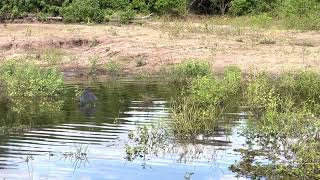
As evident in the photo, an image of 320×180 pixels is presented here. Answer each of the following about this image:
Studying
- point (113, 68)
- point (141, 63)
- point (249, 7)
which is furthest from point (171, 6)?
point (113, 68)

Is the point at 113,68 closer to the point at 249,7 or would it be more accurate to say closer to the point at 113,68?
the point at 113,68

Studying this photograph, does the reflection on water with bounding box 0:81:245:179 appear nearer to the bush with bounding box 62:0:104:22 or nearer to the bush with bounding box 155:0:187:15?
the bush with bounding box 62:0:104:22

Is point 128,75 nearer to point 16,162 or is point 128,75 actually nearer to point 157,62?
point 157,62

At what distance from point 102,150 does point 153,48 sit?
11.3 m

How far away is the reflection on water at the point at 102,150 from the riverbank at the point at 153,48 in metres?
6.05

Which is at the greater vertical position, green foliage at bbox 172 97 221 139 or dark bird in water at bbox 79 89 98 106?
green foliage at bbox 172 97 221 139

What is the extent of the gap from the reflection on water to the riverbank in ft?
19.8

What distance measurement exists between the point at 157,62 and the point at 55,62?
10.3ft

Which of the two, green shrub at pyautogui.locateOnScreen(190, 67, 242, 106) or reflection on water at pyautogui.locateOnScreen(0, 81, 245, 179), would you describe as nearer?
reflection on water at pyautogui.locateOnScreen(0, 81, 245, 179)

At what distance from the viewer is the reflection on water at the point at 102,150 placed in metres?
8.73

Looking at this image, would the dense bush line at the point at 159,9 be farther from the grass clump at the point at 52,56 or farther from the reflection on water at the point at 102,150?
the reflection on water at the point at 102,150

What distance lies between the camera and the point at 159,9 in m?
31.8

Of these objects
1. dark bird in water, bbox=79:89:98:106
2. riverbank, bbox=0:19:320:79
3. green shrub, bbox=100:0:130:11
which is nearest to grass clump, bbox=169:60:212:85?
riverbank, bbox=0:19:320:79

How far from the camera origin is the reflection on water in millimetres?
8734
